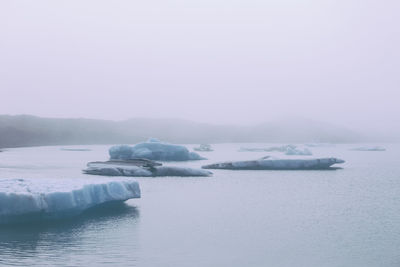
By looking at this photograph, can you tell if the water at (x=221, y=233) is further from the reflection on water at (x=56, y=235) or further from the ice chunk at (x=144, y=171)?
the ice chunk at (x=144, y=171)

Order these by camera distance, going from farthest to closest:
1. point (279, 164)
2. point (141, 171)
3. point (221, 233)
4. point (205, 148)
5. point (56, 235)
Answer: point (205, 148) → point (279, 164) → point (141, 171) → point (221, 233) → point (56, 235)

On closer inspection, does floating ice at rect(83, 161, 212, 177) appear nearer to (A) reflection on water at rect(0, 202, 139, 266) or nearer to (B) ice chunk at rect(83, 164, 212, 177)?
(B) ice chunk at rect(83, 164, 212, 177)

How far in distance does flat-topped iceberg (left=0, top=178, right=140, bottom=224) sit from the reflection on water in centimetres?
29

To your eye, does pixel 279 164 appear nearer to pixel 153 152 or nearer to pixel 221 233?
pixel 153 152

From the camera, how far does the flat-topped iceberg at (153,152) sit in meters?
36.2

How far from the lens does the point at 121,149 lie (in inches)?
1425

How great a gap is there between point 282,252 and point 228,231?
2.24 m

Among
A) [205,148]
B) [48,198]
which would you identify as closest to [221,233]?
[48,198]

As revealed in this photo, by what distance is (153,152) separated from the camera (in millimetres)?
37625

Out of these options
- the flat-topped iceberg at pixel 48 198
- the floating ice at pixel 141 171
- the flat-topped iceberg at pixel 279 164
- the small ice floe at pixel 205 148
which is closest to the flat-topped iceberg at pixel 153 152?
the flat-topped iceberg at pixel 279 164

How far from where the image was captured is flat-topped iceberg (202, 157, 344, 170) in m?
30.5

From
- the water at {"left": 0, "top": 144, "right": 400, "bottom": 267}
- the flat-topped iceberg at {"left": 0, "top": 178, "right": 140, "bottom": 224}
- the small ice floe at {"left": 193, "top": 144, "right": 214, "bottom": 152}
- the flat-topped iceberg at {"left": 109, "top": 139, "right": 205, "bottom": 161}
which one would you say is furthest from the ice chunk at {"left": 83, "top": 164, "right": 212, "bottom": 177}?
the small ice floe at {"left": 193, "top": 144, "right": 214, "bottom": 152}

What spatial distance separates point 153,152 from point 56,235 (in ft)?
87.6

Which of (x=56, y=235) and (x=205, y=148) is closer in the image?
(x=56, y=235)
